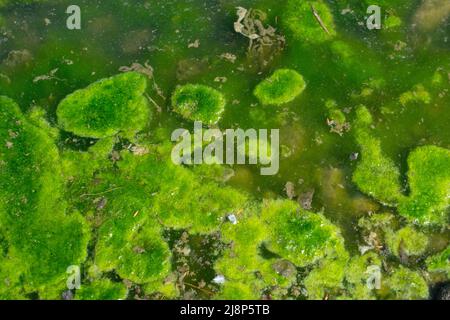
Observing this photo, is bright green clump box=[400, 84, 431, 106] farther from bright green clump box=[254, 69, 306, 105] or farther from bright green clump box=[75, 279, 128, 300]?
bright green clump box=[75, 279, 128, 300]

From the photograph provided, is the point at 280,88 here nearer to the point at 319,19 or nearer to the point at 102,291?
the point at 319,19

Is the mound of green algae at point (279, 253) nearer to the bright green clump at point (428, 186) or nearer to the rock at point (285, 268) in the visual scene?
the rock at point (285, 268)

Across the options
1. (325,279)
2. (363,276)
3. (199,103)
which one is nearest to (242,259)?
(325,279)

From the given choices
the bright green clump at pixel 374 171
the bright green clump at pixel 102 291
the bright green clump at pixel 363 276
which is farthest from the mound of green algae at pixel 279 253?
the bright green clump at pixel 102 291

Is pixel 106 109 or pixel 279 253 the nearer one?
pixel 279 253

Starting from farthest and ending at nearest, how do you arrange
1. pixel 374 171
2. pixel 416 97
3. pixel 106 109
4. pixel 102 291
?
pixel 416 97
pixel 106 109
pixel 374 171
pixel 102 291

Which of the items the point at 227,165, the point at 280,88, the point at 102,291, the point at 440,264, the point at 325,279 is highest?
the point at 280,88
